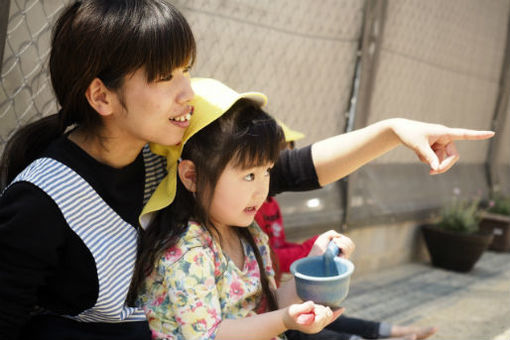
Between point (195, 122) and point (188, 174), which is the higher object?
point (195, 122)

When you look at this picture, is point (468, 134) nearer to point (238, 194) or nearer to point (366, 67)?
point (238, 194)

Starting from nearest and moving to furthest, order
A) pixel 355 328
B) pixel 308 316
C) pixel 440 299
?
pixel 308 316
pixel 355 328
pixel 440 299

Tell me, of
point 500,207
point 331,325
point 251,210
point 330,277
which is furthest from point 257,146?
point 500,207

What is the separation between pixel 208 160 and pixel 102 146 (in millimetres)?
298

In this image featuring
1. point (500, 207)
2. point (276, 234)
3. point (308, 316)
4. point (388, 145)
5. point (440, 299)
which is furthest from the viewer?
point (500, 207)

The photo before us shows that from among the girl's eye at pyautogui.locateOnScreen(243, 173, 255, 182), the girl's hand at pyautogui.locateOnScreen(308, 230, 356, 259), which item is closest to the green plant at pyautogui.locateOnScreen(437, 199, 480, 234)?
the girl's hand at pyautogui.locateOnScreen(308, 230, 356, 259)

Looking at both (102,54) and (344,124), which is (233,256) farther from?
(344,124)

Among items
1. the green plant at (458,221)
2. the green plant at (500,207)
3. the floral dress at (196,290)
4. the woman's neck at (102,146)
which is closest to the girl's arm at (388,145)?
the floral dress at (196,290)

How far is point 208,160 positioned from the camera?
156 centimetres

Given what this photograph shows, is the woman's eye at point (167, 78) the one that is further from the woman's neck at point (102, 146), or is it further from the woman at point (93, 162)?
the woman's neck at point (102, 146)

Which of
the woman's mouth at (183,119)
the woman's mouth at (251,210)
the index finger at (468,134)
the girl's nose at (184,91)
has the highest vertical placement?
the girl's nose at (184,91)

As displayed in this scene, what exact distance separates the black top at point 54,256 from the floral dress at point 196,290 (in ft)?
0.25

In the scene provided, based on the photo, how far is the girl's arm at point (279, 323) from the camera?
4.41 feet

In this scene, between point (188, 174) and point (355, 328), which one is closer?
point (188, 174)
